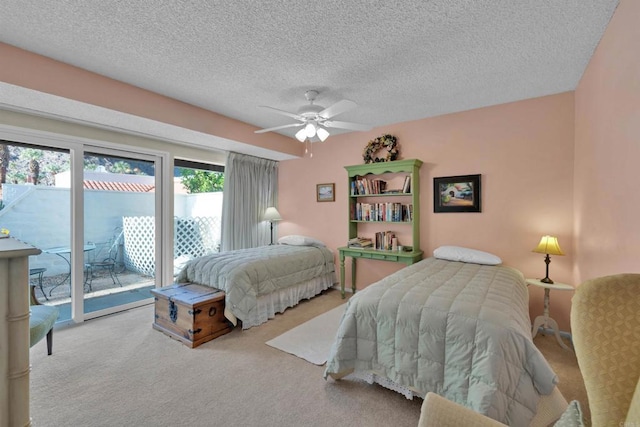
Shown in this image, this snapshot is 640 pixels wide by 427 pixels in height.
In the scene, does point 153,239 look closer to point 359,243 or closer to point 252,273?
point 252,273

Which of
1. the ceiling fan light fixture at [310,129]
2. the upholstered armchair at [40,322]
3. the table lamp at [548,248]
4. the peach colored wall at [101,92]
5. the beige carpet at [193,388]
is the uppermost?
the peach colored wall at [101,92]

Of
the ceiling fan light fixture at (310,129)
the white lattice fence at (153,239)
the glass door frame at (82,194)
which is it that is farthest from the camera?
the white lattice fence at (153,239)

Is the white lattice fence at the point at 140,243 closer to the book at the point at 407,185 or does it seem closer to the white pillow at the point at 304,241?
the white pillow at the point at 304,241

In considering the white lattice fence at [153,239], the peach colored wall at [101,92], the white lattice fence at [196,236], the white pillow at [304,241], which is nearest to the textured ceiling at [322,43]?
the peach colored wall at [101,92]

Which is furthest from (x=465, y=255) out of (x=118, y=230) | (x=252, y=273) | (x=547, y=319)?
(x=118, y=230)

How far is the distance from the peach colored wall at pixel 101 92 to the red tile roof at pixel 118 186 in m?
1.17

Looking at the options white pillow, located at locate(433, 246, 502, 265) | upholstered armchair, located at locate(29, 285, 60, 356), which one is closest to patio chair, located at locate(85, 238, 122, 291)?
upholstered armchair, located at locate(29, 285, 60, 356)

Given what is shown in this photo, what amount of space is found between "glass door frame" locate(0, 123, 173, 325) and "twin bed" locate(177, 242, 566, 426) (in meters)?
1.48

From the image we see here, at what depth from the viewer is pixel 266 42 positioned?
1997 millimetres

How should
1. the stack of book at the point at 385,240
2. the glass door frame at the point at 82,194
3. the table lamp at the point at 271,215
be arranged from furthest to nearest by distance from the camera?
the table lamp at the point at 271,215 < the stack of book at the point at 385,240 < the glass door frame at the point at 82,194

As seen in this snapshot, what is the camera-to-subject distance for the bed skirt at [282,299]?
2.99 meters

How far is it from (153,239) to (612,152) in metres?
4.73

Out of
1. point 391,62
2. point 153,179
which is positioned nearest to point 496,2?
point 391,62

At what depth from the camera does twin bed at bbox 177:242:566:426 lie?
1.46 meters
